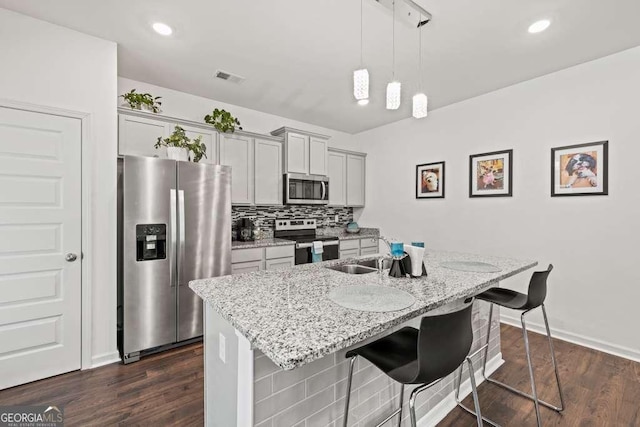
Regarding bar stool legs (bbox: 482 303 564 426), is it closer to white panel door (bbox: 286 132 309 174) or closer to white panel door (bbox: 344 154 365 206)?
white panel door (bbox: 286 132 309 174)

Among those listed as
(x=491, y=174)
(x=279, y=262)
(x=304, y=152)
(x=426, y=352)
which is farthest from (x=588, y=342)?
(x=304, y=152)

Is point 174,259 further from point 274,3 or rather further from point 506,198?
point 506,198

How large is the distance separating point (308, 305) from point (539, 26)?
270 centimetres

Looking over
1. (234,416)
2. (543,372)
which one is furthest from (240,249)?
(543,372)

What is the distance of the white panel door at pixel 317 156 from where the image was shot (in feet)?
14.0

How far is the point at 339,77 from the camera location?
3.10 metres

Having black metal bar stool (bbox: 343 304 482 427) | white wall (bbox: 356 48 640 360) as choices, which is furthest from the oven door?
black metal bar stool (bbox: 343 304 482 427)

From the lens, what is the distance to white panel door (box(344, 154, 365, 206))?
192 inches

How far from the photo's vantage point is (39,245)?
2.18m

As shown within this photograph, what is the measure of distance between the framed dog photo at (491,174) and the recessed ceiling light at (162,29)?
3.41m

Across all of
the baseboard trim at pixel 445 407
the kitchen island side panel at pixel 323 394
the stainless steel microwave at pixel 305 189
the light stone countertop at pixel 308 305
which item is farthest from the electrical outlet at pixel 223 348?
the stainless steel microwave at pixel 305 189

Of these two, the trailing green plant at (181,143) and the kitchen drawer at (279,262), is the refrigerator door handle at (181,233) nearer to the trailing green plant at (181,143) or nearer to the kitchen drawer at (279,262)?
the trailing green plant at (181,143)

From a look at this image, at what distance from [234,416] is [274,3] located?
8.02 feet

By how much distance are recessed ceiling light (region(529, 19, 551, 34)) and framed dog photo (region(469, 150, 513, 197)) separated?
1294 mm
